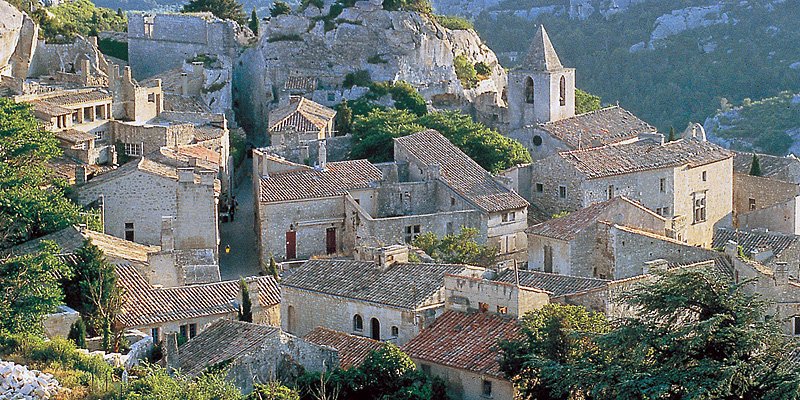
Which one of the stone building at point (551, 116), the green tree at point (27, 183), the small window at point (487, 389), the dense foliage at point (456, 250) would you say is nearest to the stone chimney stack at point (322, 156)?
the dense foliage at point (456, 250)

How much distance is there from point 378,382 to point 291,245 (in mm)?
13969

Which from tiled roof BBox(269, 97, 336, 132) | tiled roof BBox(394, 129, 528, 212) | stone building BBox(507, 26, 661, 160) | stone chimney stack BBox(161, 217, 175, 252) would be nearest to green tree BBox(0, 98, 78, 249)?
stone chimney stack BBox(161, 217, 175, 252)

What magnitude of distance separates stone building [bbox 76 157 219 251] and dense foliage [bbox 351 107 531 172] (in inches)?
302

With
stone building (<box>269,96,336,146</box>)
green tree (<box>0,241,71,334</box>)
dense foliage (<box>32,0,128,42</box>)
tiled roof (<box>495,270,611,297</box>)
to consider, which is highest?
dense foliage (<box>32,0,128,42</box>)

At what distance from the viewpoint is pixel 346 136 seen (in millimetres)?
51125

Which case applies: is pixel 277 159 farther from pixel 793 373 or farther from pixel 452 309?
pixel 793 373

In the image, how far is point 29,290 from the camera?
108ft

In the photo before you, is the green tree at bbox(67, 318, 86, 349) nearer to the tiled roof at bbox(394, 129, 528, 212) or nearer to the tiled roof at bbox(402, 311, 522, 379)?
the tiled roof at bbox(402, 311, 522, 379)

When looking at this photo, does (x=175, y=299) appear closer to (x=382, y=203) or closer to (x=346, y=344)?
(x=346, y=344)

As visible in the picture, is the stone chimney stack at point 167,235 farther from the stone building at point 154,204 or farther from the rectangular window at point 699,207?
the rectangular window at point 699,207

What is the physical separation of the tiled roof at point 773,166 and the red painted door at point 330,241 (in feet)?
50.0

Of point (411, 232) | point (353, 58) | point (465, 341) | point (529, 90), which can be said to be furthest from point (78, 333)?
point (353, 58)

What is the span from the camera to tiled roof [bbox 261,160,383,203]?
43812mm

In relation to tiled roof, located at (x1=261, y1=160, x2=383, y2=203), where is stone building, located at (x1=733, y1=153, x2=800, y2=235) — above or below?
below
